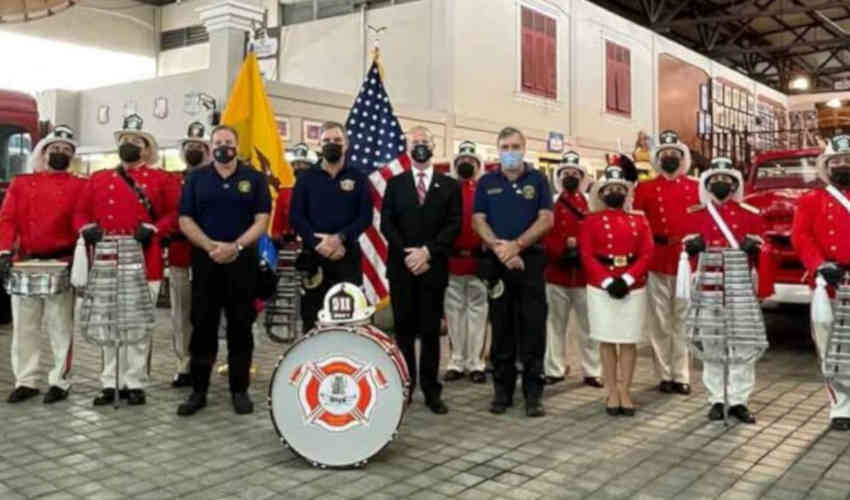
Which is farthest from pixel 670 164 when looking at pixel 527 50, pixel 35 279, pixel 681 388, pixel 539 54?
pixel 539 54

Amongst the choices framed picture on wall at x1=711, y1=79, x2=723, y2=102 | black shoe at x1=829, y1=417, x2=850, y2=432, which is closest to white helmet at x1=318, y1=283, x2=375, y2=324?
black shoe at x1=829, y1=417, x2=850, y2=432

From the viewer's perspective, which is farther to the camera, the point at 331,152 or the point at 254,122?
the point at 254,122

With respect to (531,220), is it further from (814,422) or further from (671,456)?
(814,422)

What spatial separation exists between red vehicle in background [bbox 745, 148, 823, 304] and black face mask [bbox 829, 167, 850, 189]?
6.55 feet

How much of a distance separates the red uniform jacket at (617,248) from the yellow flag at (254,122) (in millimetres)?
3165

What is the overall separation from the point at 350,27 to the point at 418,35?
6.95ft

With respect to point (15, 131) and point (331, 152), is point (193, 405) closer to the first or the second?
point (331, 152)

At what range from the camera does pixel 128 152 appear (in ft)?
19.6

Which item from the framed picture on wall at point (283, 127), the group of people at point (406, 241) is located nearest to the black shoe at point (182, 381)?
the group of people at point (406, 241)

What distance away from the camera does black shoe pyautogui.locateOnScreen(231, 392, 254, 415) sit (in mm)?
5559

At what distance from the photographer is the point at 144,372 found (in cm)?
602

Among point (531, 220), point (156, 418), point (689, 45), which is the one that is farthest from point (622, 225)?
point (689, 45)

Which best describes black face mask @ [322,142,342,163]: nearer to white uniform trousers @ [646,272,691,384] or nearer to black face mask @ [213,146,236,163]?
black face mask @ [213,146,236,163]

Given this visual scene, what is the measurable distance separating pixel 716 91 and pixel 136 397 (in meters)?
20.5
